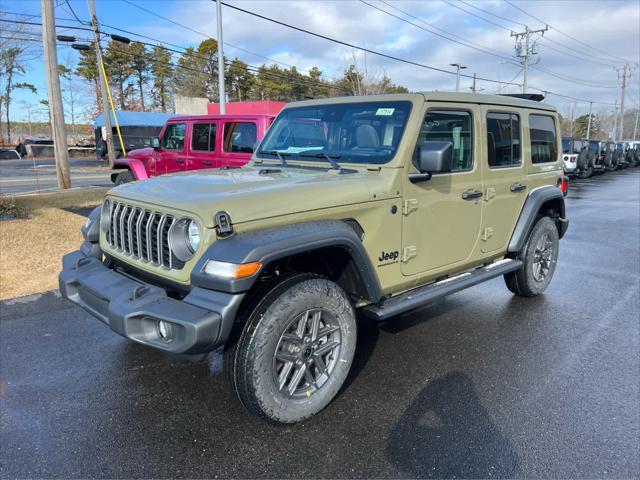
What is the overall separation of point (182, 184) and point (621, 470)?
2.95 meters

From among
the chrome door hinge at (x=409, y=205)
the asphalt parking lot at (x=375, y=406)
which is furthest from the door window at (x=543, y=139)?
the chrome door hinge at (x=409, y=205)

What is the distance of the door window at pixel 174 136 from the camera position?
29.8 ft

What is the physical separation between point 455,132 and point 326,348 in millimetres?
2013

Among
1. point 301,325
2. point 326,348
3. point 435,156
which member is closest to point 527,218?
point 435,156

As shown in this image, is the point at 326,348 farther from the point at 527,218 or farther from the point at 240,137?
the point at 240,137

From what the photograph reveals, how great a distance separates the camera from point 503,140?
4.15 metres

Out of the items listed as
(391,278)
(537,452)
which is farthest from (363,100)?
(537,452)

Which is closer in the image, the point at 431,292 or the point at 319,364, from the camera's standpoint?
the point at 319,364

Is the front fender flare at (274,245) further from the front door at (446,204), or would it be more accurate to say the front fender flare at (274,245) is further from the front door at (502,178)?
the front door at (502,178)

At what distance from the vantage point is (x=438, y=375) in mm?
3379

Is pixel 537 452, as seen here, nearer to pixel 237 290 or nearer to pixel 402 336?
pixel 402 336

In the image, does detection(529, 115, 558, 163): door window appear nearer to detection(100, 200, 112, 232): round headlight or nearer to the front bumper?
the front bumper

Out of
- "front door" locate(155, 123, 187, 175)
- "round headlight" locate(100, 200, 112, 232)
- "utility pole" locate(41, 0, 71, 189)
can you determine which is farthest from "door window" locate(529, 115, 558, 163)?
"utility pole" locate(41, 0, 71, 189)

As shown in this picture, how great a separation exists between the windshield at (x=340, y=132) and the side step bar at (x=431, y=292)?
0.98m
